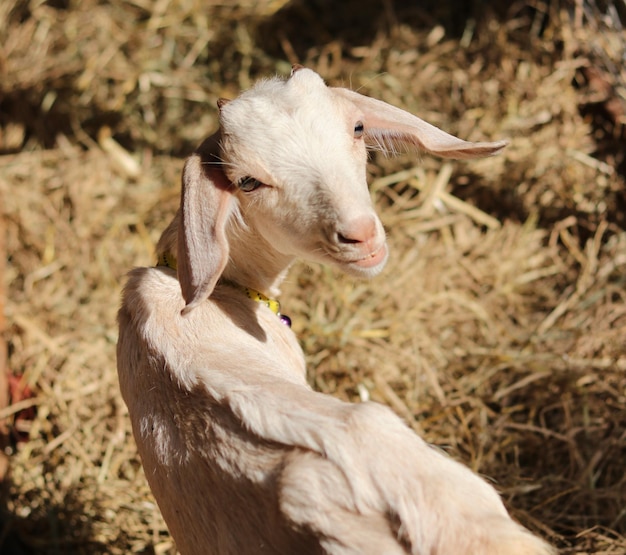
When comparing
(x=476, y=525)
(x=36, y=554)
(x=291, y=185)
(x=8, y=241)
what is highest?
(x=291, y=185)

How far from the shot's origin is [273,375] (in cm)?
206

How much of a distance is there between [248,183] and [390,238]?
78.7 inches

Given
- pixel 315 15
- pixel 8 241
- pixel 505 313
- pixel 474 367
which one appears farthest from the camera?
pixel 315 15

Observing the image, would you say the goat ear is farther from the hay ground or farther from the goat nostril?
the hay ground

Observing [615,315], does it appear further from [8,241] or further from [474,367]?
[8,241]

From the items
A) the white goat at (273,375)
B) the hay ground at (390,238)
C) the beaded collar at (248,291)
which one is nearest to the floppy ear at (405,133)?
the white goat at (273,375)

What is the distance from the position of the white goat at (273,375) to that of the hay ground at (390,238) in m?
0.77

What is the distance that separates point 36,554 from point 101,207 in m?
2.08

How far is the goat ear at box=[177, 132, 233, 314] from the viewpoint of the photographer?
213 cm

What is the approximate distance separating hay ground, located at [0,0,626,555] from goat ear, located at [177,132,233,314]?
910 millimetres

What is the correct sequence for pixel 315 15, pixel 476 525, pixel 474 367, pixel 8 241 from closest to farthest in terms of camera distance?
pixel 476 525 → pixel 474 367 → pixel 8 241 → pixel 315 15

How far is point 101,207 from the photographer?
466 centimetres

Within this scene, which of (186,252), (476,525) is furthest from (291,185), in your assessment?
(476,525)

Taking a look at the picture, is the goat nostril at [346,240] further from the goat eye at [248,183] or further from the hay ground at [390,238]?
the hay ground at [390,238]
